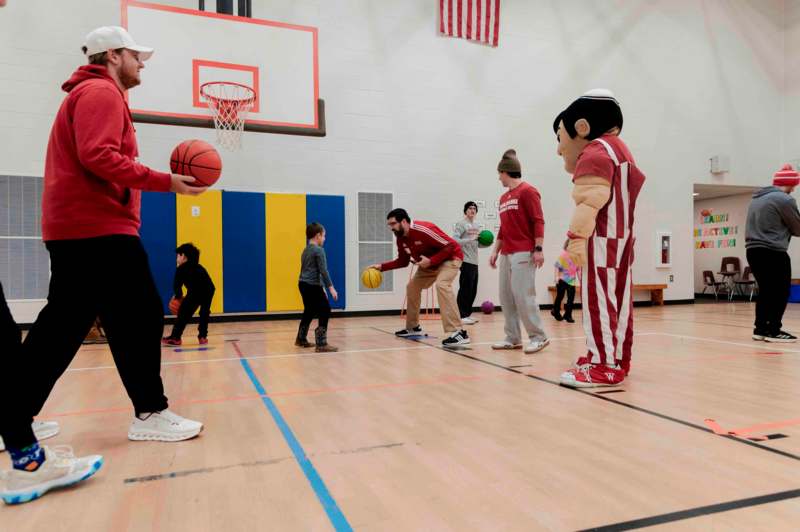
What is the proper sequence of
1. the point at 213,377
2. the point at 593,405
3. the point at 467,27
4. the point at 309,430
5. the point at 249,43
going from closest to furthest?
the point at 309,430
the point at 593,405
the point at 213,377
the point at 249,43
the point at 467,27

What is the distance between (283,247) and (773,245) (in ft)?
21.9

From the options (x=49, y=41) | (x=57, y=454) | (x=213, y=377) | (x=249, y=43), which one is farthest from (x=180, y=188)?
(x=49, y=41)

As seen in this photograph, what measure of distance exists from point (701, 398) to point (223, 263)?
7284mm

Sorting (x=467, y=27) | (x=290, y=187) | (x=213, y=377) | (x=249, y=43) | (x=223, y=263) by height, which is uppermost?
(x=467, y=27)

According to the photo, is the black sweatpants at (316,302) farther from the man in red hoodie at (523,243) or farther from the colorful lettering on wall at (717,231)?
the colorful lettering on wall at (717,231)

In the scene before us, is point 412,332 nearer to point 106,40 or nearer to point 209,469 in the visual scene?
point 209,469

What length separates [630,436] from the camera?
2365mm

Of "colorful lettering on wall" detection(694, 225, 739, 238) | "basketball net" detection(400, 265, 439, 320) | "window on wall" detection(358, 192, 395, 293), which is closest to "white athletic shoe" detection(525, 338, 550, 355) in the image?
"basketball net" detection(400, 265, 439, 320)

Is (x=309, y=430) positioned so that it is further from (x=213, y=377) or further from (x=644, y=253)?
(x=644, y=253)

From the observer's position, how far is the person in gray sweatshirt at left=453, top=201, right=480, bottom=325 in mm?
8117

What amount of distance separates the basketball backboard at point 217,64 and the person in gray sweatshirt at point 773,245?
19.7 feet

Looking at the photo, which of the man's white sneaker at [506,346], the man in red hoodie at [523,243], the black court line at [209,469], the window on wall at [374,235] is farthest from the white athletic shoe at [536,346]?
the window on wall at [374,235]

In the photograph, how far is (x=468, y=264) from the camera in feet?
27.1

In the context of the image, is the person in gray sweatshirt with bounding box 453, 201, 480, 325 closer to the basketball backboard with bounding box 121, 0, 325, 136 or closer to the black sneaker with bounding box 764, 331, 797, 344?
the basketball backboard with bounding box 121, 0, 325, 136
